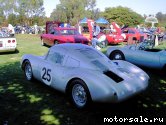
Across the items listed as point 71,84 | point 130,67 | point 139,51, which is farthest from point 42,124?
point 139,51

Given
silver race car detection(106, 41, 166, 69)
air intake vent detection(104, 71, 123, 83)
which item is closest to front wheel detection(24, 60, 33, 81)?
air intake vent detection(104, 71, 123, 83)

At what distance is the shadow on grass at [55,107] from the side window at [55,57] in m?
0.82

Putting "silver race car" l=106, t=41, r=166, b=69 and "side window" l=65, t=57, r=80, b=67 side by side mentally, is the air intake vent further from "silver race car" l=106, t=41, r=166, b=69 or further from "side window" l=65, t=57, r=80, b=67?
"silver race car" l=106, t=41, r=166, b=69

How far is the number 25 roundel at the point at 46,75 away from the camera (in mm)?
5863

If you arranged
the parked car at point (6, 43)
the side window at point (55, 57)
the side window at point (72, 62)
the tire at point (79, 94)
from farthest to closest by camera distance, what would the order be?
the parked car at point (6, 43), the side window at point (55, 57), the side window at point (72, 62), the tire at point (79, 94)

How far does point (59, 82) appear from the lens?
217 inches

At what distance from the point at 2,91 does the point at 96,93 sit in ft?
9.29

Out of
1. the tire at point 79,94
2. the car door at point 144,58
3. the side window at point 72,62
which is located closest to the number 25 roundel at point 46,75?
the side window at point 72,62

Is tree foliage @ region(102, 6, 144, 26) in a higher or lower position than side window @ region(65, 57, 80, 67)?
higher

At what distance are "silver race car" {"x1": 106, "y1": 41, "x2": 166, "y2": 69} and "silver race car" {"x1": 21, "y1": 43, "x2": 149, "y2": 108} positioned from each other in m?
2.42

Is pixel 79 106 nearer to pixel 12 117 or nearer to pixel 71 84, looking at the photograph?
pixel 71 84

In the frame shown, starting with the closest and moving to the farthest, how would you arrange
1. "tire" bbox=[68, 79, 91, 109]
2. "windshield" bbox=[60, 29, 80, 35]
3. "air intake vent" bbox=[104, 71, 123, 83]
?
"tire" bbox=[68, 79, 91, 109] < "air intake vent" bbox=[104, 71, 123, 83] < "windshield" bbox=[60, 29, 80, 35]

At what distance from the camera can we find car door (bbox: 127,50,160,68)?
845 cm

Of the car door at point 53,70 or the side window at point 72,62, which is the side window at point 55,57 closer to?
the car door at point 53,70
